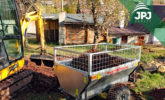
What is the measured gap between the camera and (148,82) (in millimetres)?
6109

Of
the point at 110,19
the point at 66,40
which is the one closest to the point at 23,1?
the point at 66,40

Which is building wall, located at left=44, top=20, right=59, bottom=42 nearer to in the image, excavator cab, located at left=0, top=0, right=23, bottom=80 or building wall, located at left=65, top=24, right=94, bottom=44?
building wall, located at left=65, top=24, right=94, bottom=44

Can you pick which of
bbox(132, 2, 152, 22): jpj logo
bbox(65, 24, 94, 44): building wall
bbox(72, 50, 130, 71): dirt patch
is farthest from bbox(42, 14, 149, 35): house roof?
bbox(72, 50, 130, 71): dirt patch

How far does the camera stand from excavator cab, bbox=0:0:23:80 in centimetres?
445

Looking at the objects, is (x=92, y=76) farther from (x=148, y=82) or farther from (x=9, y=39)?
(x=148, y=82)

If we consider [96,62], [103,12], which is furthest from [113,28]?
[96,62]

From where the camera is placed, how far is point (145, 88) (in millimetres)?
5617

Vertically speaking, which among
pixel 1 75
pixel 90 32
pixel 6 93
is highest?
pixel 90 32

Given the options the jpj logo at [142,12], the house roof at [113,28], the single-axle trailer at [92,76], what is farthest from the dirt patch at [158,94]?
the jpj logo at [142,12]

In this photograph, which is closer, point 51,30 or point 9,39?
point 9,39

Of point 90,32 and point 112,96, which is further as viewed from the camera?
point 90,32

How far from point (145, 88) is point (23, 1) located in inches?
472

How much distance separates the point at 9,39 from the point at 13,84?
1.54 meters

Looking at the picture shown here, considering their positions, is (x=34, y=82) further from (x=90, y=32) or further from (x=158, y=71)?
(x=90, y=32)
